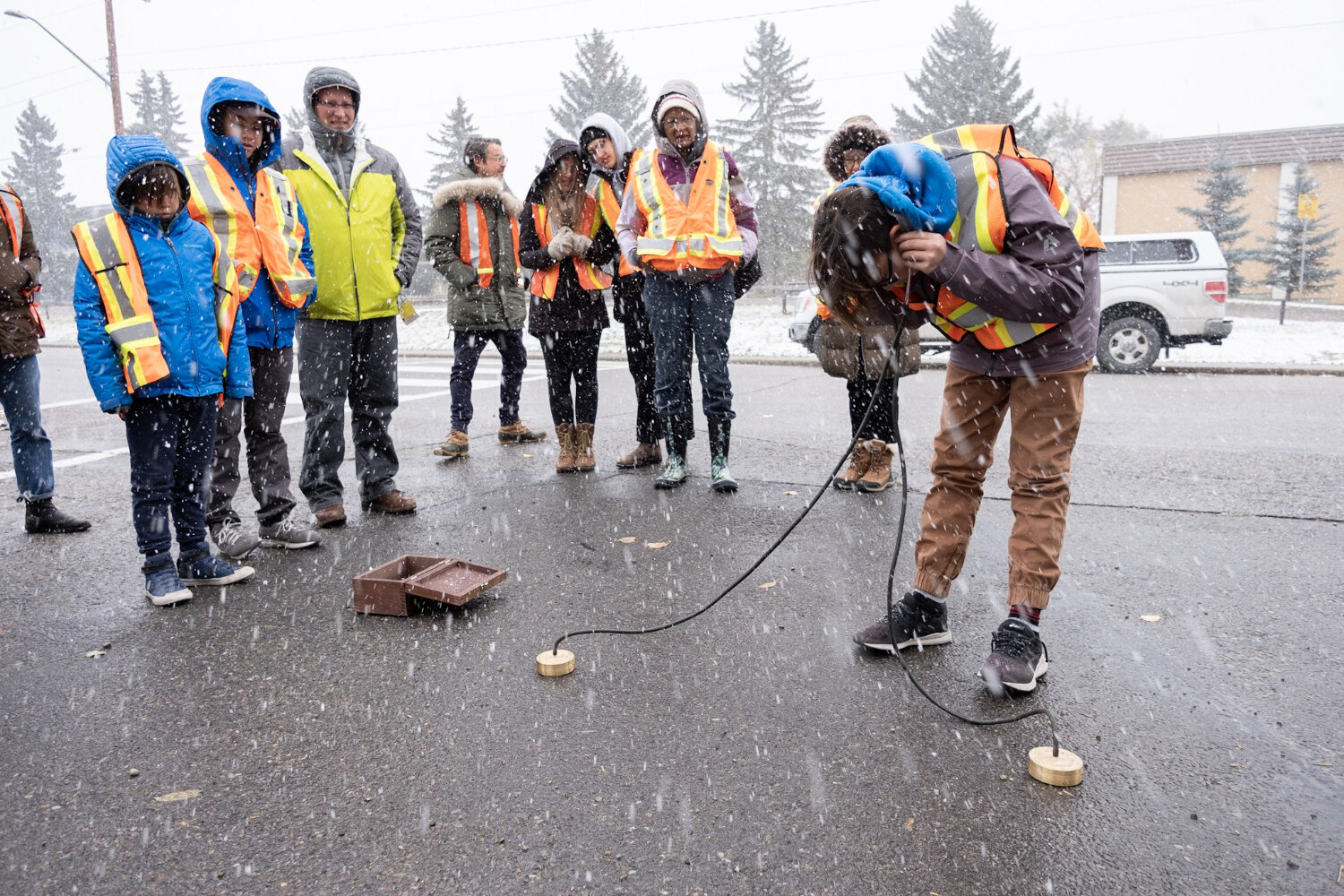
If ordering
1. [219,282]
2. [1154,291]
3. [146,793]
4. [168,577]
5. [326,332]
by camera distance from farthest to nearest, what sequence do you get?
[1154,291]
[326,332]
[219,282]
[168,577]
[146,793]

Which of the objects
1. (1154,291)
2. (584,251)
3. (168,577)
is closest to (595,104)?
(1154,291)

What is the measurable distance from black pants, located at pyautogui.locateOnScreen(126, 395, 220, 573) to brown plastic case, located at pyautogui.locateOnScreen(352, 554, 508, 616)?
3.00ft

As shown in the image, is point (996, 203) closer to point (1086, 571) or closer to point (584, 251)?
point (1086, 571)

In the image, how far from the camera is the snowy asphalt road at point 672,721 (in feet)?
6.49

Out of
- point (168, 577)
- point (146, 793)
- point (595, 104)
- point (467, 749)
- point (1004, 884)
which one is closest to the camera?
point (1004, 884)

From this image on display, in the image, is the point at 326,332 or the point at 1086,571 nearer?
the point at 1086,571

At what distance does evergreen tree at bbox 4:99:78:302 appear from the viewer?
52469 mm

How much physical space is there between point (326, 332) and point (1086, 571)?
3.89m

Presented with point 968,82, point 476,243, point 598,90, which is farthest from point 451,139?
point 476,243

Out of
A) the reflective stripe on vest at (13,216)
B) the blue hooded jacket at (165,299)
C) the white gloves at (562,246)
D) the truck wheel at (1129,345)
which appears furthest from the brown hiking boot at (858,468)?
the truck wheel at (1129,345)

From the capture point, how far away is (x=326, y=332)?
15.7ft

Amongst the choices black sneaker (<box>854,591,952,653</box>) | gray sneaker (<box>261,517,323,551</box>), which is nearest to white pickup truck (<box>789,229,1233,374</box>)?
gray sneaker (<box>261,517,323,551</box>)

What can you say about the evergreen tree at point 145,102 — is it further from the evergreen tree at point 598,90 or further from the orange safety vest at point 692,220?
the orange safety vest at point 692,220

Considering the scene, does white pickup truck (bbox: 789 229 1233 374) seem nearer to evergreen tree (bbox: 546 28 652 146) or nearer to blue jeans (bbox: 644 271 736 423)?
blue jeans (bbox: 644 271 736 423)
